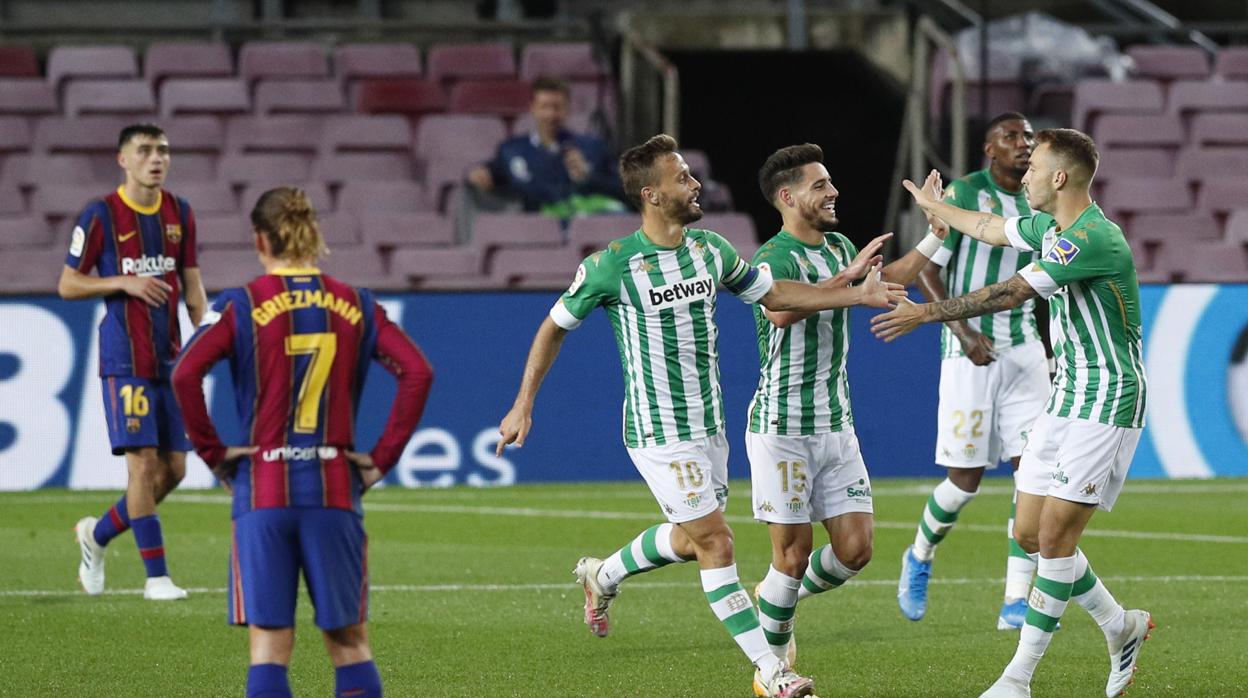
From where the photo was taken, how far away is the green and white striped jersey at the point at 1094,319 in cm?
651

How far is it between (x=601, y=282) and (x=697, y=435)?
2.15 feet

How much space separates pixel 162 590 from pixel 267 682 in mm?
4003

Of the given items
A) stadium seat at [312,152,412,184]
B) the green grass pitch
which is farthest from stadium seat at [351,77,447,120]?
the green grass pitch

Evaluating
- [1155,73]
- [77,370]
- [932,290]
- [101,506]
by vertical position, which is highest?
[1155,73]

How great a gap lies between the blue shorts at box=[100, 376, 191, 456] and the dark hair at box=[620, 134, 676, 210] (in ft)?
10.2

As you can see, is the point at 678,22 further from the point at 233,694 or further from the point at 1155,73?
the point at 233,694

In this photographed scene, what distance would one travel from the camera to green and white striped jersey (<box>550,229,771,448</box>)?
6707mm

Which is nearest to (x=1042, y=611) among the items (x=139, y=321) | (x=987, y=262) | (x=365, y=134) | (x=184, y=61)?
(x=987, y=262)

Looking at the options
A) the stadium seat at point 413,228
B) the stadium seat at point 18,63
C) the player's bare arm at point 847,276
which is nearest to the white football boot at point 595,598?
the player's bare arm at point 847,276

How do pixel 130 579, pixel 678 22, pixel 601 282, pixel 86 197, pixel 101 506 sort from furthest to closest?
pixel 678 22
pixel 86 197
pixel 101 506
pixel 130 579
pixel 601 282

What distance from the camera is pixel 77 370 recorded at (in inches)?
536

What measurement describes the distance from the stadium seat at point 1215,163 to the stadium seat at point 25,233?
10.6 m

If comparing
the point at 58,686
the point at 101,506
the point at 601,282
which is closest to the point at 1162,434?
the point at 101,506

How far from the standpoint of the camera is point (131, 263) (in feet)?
29.6
